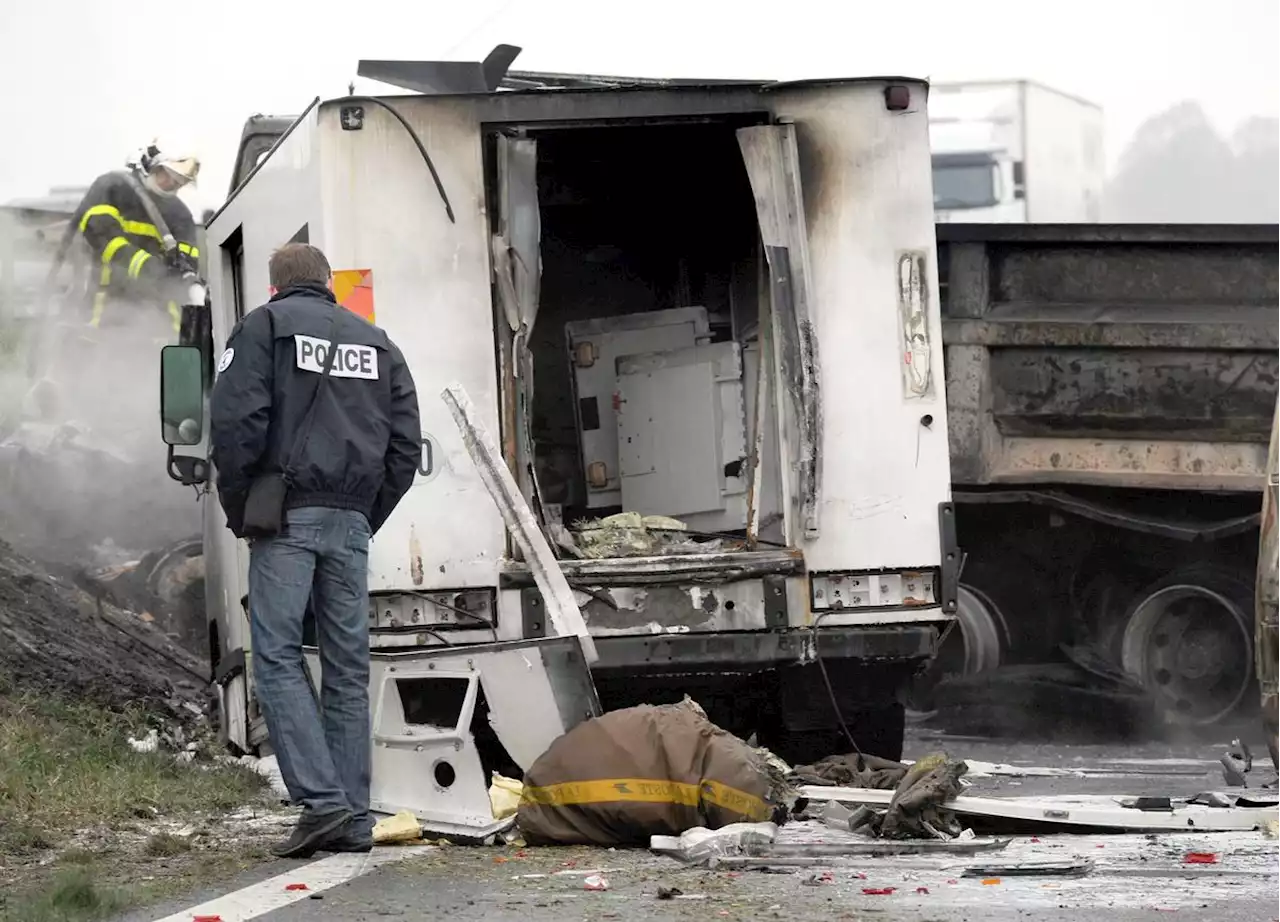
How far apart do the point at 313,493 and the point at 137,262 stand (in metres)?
7.97

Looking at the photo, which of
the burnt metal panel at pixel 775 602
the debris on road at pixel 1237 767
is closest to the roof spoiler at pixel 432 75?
the burnt metal panel at pixel 775 602

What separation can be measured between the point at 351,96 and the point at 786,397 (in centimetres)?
184

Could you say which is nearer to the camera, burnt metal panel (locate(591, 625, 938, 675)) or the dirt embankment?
burnt metal panel (locate(591, 625, 938, 675))

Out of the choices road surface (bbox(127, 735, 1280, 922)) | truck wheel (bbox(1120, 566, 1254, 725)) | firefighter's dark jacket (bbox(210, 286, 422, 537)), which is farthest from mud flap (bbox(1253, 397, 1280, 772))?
truck wheel (bbox(1120, 566, 1254, 725))

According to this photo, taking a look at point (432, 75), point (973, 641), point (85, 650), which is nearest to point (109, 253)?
point (85, 650)

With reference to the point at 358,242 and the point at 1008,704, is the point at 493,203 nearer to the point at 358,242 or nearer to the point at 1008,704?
the point at 358,242

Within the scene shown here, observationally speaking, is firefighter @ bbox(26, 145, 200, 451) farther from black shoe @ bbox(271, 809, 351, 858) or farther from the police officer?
black shoe @ bbox(271, 809, 351, 858)

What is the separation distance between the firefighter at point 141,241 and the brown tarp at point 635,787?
320 inches

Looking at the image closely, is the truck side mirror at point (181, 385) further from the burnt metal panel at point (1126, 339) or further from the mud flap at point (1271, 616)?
the mud flap at point (1271, 616)

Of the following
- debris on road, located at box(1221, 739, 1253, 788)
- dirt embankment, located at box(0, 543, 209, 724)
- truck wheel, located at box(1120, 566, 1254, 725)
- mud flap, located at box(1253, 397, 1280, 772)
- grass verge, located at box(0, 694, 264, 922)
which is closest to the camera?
grass verge, located at box(0, 694, 264, 922)

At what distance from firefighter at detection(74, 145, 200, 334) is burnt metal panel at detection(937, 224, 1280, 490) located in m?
5.51

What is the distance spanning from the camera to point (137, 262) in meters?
13.8

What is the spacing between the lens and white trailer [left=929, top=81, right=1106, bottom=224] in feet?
70.6

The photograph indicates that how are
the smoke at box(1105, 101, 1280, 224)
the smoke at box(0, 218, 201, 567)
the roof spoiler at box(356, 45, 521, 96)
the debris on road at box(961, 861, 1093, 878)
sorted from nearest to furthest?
the debris on road at box(961, 861, 1093, 878) < the roof spoiler at box(356, 45, 521, 96) < the smoke at box(0, 218, 201, 567) < the smoke at box(1105, 101, 1280, 224)
